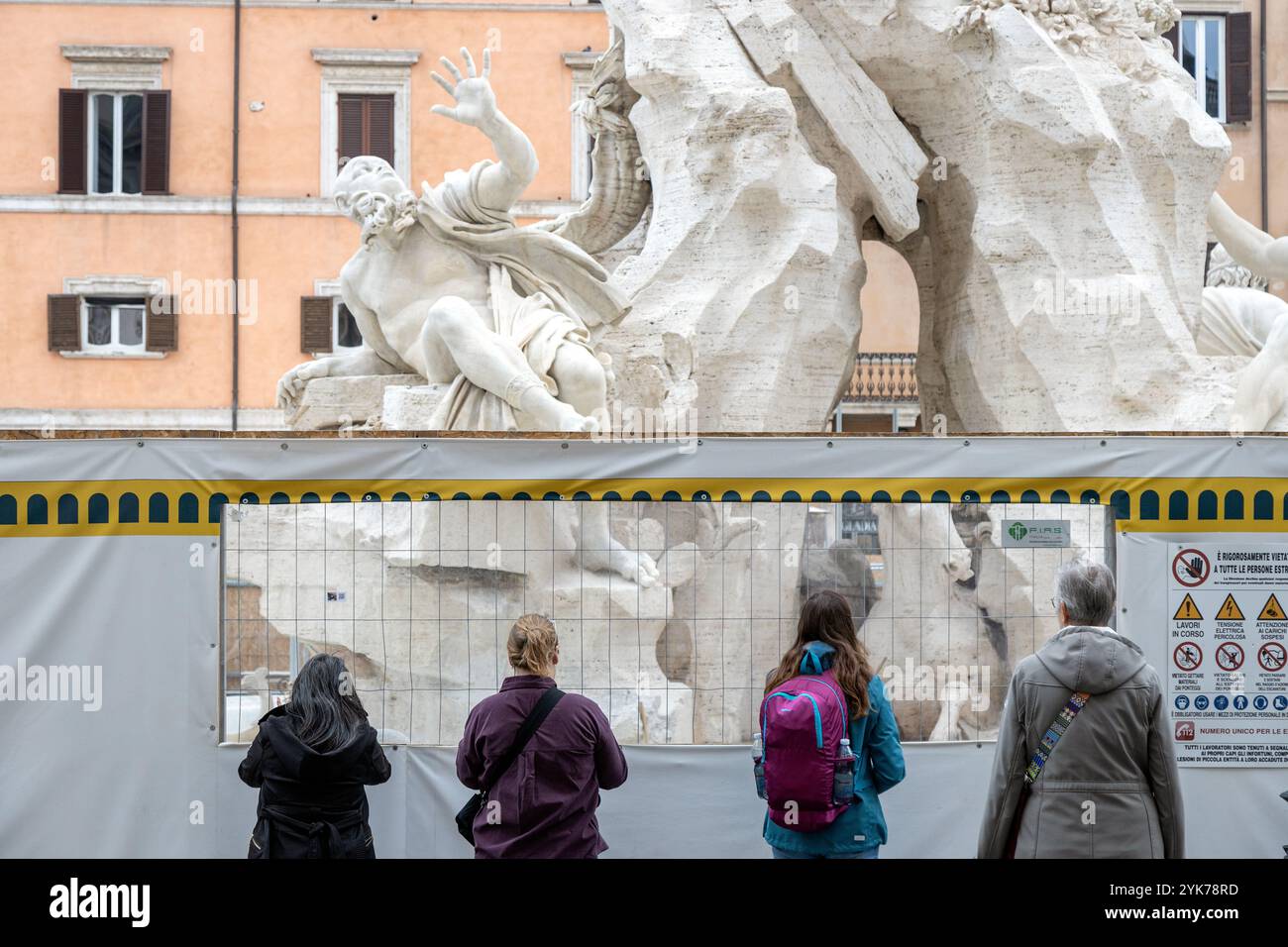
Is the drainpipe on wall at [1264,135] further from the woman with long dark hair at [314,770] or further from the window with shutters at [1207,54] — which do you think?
the woman with long dark hair at [314,770]

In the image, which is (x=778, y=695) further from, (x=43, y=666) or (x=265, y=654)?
(x=43, y=666)

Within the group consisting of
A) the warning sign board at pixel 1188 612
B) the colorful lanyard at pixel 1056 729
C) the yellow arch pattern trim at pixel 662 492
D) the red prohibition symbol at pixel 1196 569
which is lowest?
the colorful lanyard at pixel 1056 729

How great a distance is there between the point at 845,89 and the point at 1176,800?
6.14 m

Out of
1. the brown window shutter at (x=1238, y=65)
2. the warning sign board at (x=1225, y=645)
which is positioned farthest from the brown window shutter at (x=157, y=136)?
the warning sign board at (x=1225, y=645)

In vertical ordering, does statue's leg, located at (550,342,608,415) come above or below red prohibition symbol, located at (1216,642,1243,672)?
above

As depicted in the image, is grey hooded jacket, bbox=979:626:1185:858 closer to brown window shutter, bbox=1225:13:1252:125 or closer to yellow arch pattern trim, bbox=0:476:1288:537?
yellow arch pattern trim, bbox=0:476:1288:537

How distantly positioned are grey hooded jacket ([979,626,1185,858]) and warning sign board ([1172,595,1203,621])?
97 cm

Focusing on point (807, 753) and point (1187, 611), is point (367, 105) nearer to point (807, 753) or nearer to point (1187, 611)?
point (1187, 611)

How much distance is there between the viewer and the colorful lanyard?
12.5 ft

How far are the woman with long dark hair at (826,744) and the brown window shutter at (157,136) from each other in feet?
69.1

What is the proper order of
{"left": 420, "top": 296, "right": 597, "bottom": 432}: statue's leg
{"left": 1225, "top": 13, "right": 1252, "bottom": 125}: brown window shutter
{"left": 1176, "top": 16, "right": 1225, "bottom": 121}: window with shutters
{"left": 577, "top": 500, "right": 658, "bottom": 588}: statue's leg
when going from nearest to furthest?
{"left": 577, "top": 500, "right": 658, "bottom": 588}: statue's leg
{"left": 420, "top": 296, "right": 597, "bottom": 432}: statue's leg
{"left": 1225, "top": 13, "right": 1252, "bottom": 125}: brown window shutter
{"left": 1176, "top": 16, "right": 1225, "bottom": 121}: window with shutters

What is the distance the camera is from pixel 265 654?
4.88 metres

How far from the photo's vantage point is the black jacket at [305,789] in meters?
Result: 4.03

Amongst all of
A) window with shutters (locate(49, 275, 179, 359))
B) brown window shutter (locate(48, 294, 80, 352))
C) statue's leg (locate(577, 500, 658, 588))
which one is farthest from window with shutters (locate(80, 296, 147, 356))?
statue's leg (locate(577, 500, 658, 588))
